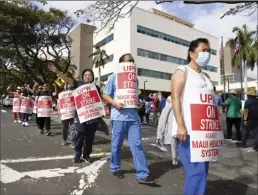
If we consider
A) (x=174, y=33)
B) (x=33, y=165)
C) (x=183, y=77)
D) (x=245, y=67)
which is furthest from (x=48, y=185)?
(x=174, y=33)

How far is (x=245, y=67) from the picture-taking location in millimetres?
55656

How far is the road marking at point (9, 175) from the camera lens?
5.80 metres

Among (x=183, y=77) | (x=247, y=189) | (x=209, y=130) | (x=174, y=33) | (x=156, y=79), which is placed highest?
(x=174, y=33)

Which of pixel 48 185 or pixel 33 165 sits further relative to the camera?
pixel 33 165

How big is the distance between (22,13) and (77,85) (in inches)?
1136

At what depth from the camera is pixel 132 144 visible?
5.54 metres

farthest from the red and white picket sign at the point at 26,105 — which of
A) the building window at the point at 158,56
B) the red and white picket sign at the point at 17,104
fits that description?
the building window at the point at 158,56

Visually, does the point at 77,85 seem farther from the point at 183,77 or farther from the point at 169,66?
the point at 169,66

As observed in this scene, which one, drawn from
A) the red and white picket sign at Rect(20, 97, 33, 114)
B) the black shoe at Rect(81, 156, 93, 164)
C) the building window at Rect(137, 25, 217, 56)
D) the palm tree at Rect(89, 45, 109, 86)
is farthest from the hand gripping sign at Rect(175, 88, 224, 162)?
the palm tree at Rect(89, 45, 109, 86)

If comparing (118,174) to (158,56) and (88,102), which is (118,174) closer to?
(88,102)

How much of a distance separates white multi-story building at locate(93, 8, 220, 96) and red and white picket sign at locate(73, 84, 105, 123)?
1964 inches

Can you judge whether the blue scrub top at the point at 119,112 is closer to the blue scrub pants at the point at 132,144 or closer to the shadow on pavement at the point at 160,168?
the blue scrub pants at the point at 132,144

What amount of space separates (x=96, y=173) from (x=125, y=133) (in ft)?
3.25

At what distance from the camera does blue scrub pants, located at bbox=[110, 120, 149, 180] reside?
5.46m
